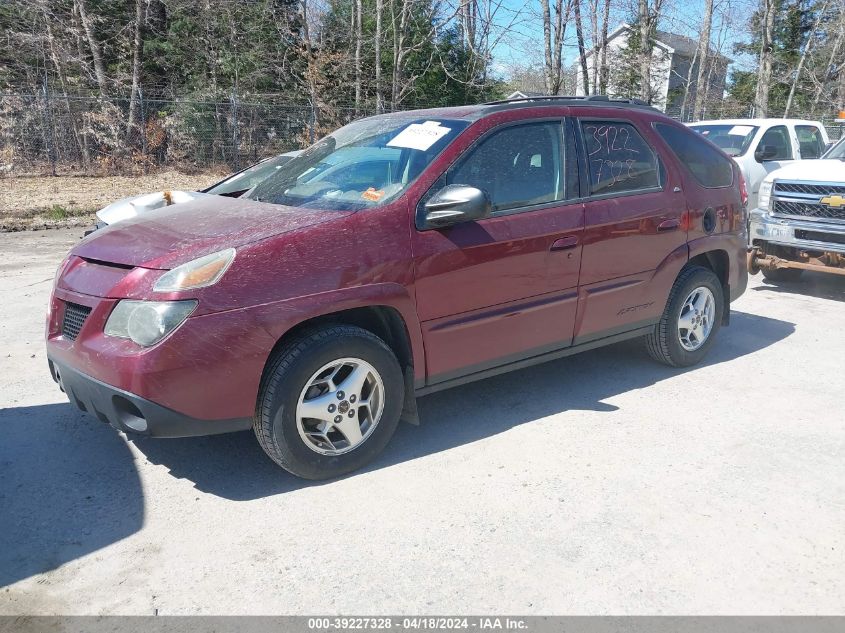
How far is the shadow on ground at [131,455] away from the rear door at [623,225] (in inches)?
23.7

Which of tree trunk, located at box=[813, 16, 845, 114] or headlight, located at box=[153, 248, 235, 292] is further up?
tree trunk, located at box=[813, 16, 845, 114]

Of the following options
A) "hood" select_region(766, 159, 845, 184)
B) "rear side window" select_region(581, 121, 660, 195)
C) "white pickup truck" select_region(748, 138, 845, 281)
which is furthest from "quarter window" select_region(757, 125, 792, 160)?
"rear side window" select_region(581, 121, 660, 195)

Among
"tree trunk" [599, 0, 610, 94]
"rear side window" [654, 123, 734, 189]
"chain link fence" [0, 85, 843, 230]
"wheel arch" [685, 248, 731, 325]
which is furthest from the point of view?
"tree trunk" [599, 0, 610, 94]

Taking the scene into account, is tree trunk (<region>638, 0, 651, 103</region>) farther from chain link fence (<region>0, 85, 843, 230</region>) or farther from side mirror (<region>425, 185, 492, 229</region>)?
side mirror (<region>425, 185, 492, 229</region>)

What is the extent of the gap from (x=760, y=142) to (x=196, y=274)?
10067mm

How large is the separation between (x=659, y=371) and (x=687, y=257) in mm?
908

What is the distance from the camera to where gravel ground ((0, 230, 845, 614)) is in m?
2.89

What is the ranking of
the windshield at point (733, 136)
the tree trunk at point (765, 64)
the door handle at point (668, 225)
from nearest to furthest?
the door handle at point (668, 225) → the windshield at point (733, 136) → the tree trunk at point (765, 64)

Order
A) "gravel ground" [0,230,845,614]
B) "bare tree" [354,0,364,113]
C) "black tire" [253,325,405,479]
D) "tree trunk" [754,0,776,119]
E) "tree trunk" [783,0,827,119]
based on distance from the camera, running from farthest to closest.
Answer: "tree trunk" [783,0,827,119], "tree trunk" [754,0,776,119], "bare tree" [354,0,364,113], "black tire" [253,325,405,479], "gravel ground" [0,230,845,614]

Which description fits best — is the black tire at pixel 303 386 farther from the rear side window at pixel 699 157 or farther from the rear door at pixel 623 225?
the rear side window at pixel 699 157

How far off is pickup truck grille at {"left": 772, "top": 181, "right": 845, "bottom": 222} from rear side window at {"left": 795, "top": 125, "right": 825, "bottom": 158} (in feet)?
13.5

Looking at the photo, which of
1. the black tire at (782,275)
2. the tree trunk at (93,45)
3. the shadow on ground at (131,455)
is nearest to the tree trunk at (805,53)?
the tree trunk at (93,45)

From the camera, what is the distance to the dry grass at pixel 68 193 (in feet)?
44.4

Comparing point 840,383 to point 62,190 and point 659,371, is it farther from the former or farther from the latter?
point 62,190
